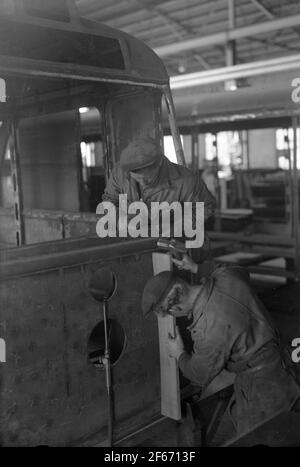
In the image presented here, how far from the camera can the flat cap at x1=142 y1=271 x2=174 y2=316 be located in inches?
101

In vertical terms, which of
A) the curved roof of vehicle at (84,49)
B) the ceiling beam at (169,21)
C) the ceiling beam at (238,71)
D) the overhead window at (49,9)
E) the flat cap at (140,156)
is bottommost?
the flat cap at (140,156)

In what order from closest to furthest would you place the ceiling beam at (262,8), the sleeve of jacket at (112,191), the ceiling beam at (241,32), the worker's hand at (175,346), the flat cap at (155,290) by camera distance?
the flat cap at (155,290) → the worker's hand at (175,346) → the sleeve of jacket at (112,191) → the ceiling beam at (241,32) → the ceiling beam at (262,8)

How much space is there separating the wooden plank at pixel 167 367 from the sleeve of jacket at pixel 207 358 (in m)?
0.23

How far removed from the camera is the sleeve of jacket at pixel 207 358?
2607 mm

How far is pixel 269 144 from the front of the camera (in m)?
20.1

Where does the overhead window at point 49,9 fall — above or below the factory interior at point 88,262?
above

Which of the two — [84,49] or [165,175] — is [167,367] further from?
[84,49]

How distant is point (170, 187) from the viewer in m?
4.00

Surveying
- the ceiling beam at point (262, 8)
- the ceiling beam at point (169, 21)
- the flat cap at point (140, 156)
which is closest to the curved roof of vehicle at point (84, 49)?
the flat cap at point (140, 156)

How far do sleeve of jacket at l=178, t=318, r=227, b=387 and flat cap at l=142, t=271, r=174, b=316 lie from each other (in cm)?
32

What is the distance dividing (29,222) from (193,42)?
4808 mm

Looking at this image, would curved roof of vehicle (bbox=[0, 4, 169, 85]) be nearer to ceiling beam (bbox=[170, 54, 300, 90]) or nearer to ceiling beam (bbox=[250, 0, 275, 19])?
ceiling beam (bbox=[170, 54, 300, 90])

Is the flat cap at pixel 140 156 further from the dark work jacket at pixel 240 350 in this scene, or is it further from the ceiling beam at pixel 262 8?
the ceiling beam at pixel 262 8
